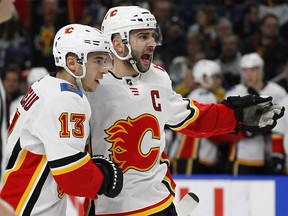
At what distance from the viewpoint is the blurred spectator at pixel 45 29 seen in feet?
28.3

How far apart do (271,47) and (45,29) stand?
238 cm

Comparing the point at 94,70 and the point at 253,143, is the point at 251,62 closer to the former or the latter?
the point at 253,143

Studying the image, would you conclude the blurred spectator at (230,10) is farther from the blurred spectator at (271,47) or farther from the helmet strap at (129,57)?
the helmet strap at (129,57)

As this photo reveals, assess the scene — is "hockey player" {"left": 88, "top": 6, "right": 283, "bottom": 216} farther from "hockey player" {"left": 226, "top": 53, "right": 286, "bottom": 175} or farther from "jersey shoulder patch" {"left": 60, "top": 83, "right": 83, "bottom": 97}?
"hockey player" {"left": 226, "top": 53, "right": 286, "bottom": 175}

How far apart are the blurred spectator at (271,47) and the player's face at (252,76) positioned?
1141 mm

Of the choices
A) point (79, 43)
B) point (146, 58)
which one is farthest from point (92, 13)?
point (79, 43)

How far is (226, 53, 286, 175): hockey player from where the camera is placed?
6.63m

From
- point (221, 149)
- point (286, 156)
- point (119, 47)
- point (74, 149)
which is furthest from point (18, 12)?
point (74, 149)

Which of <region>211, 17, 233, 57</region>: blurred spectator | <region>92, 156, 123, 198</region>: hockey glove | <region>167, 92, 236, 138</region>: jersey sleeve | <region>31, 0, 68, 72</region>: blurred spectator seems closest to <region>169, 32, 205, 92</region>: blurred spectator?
<region>211, 17, 233, 57</region>: blurred spectator

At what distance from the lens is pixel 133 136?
3914mm

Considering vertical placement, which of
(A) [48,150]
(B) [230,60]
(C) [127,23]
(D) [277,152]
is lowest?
(D) [277,152]

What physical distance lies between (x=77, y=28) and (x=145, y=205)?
2.94ft

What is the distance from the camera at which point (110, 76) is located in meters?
3.97

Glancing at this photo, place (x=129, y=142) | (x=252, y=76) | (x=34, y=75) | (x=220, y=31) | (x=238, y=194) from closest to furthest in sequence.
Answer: (x=129, y=142), (x=238, y=194), (x=252, y=76), (x=34, y=75), (x=220, y=31)
